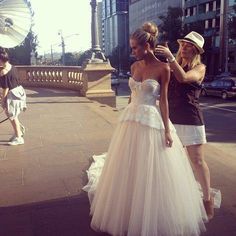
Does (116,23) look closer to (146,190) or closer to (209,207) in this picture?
(209,207)

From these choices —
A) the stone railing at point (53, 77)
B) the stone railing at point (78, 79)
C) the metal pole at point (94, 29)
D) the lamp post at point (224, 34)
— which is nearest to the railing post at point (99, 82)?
the stone railing at point (78, 79)

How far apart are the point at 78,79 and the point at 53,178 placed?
1287cm

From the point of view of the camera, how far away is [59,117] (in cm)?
1085

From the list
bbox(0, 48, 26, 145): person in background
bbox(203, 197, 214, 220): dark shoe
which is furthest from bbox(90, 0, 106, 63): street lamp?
bbox(203, 197, 214, 220): dark shoe

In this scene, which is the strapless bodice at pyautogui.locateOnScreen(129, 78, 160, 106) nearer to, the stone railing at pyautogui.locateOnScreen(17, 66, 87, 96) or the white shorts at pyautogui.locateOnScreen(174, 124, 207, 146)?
the white shorts at pyautogui.locateOnScreen(174, 124, 207, 146)

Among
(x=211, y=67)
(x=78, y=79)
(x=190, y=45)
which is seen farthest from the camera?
(x=211, y=67)

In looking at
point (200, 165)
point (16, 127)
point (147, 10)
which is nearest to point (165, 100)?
point (200, 165)

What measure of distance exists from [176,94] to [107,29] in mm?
161196

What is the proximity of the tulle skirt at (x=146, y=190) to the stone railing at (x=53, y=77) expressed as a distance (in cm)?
1352

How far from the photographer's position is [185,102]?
13.1 feet

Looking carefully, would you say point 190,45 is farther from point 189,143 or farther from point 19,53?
point 19,53

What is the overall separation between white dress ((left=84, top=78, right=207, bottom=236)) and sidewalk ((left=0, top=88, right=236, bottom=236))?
0.37 metres

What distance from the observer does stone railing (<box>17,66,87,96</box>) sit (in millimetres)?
18167

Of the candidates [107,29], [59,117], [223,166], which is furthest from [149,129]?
[107,29]
